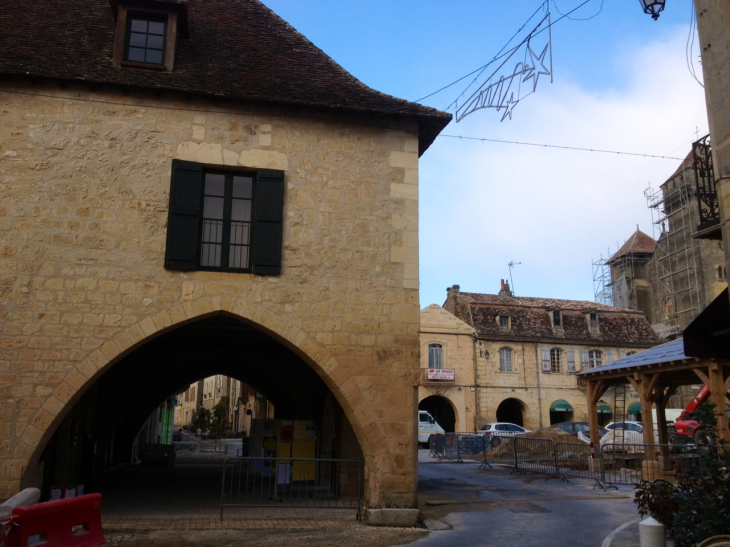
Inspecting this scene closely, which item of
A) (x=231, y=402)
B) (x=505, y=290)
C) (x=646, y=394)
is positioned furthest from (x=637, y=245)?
(x=646, y=394)

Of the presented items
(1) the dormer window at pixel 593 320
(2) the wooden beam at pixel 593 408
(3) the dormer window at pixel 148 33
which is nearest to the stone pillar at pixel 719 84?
(3) the dormer window at pixel 148 33

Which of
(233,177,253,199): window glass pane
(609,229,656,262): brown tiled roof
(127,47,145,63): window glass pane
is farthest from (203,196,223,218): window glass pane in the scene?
(609,229,656,262): brown tiled roof

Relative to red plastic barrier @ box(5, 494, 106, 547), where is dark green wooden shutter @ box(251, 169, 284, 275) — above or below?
above

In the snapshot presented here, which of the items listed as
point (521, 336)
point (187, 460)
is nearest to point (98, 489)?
point (187, 460)

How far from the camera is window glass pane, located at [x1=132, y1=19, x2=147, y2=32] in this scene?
9531 millimetres

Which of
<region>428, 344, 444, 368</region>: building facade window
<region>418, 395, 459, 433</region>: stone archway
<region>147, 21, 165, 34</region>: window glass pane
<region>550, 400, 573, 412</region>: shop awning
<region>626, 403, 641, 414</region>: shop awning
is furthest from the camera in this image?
<region>626, 403, 641, 414</region>: shop awning

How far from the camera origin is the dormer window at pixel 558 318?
3356 centimetres

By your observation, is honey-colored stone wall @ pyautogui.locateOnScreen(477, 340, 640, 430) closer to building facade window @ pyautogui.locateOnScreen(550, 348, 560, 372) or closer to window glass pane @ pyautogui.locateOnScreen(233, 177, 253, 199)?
building facade window @ pyautogui.locateOnScreen(550, 348, 560, 372)

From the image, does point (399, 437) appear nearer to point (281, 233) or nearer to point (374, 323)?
point (374, 323)

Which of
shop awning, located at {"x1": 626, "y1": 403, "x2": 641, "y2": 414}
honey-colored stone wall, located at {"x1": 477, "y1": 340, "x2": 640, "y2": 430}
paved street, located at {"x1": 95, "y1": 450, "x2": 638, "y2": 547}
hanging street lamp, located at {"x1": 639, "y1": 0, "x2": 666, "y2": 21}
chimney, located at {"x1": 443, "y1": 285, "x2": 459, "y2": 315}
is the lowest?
paved street, located at {"x1": 95, "y1": 450, "x2": 638, "y2": 547}

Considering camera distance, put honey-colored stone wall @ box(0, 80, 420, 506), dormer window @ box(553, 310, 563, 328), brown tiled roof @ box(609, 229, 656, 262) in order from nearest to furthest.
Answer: honey-colored stone wall @ box(0, 80, 420, 506) → dormer window @ box(553, 310, 563, 328) → brown tiled roof @ box(609, 229, 656, 262)

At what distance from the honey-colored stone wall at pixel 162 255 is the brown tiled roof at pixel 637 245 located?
1507 inches

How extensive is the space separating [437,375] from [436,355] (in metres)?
1.02

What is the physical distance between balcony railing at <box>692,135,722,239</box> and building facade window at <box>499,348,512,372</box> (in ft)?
79.8
